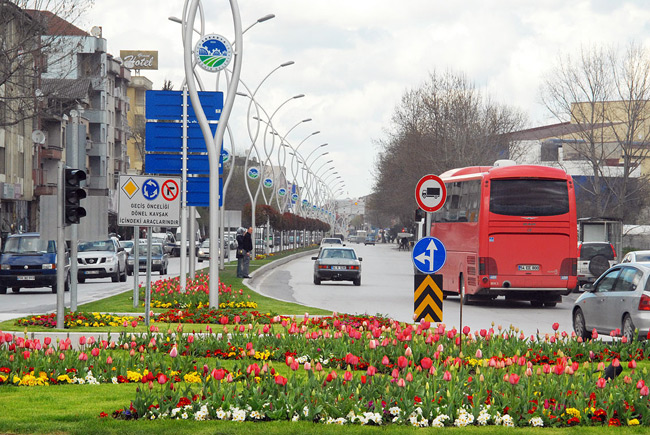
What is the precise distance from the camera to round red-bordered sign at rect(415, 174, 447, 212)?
51.8 feet

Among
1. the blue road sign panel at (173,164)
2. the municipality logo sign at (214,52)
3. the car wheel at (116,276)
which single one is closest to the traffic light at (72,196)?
the municipality logo sign at (214,52)

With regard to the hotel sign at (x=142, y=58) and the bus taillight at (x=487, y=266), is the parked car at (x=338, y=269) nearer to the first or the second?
the bus taillight at (x=487, y=266)

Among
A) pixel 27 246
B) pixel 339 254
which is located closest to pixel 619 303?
pixel 27 246

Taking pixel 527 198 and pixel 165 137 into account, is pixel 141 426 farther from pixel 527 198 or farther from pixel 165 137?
pixel 527 198

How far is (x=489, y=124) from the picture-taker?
263 feet

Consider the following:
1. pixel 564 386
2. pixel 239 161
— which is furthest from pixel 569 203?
pixel 239 161

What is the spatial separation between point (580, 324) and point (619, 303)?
2095 mm

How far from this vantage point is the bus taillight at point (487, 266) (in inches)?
1127

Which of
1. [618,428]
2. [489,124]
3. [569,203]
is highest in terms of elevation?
[489,124]

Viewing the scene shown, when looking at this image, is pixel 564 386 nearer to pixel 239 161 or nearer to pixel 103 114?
pixel 103 114

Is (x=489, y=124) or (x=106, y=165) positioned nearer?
(x=489, y=124)

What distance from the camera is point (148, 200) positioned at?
736 inches

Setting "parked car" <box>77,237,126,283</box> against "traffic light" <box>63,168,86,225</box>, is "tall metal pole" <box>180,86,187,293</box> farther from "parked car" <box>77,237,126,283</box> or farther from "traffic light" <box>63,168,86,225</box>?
"parked car" <box>77,237,126,283</box>

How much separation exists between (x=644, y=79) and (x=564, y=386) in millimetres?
56491
